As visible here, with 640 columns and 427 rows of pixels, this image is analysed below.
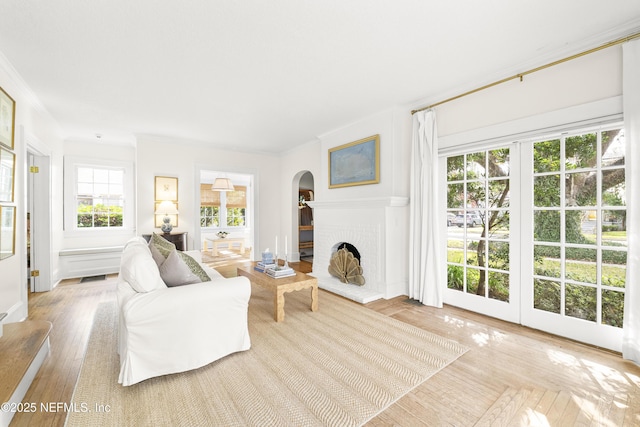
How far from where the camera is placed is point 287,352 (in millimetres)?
2287

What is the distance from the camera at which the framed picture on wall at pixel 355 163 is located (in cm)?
403

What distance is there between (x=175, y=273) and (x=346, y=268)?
8.37 feet

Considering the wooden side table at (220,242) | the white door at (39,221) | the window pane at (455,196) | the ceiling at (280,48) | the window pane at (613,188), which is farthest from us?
the wooden side table at (220,242)

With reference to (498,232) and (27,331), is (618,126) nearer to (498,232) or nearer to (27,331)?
(498,232)

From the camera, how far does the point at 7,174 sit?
2705 millimetres

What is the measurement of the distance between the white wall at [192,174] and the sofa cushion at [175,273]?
3442mm

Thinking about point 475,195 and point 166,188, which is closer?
point 475,195

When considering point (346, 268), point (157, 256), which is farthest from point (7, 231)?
point (346, 268)

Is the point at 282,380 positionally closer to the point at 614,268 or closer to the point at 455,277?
the point at 455,277

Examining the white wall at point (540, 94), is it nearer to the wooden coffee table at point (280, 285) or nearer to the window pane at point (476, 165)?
the window pane at point (476, 165)

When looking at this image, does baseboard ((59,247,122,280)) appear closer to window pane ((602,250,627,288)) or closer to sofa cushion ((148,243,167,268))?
sofa cushion ((148,243,167,268))

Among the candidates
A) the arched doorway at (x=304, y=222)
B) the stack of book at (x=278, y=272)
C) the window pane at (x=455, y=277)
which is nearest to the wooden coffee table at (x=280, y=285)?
the stack of book at (x=278, y=272)

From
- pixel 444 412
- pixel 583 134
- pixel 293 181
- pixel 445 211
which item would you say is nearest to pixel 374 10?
pixel 583 134

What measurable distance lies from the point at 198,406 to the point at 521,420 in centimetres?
185
